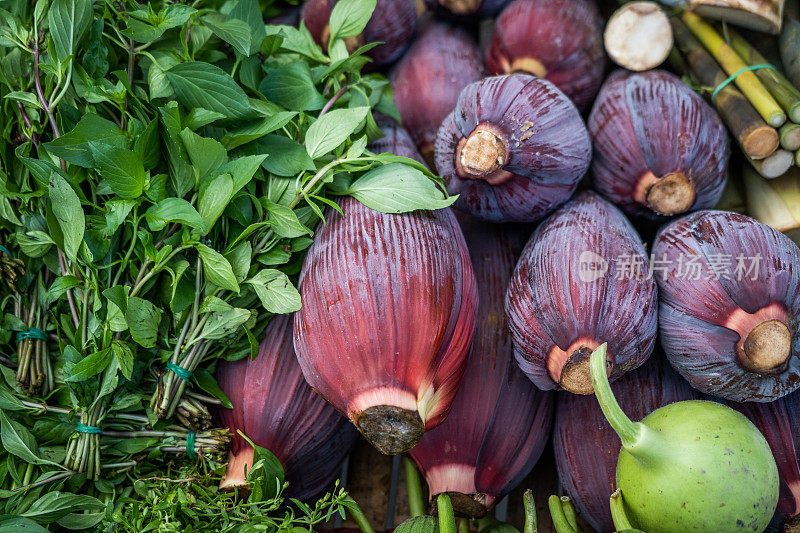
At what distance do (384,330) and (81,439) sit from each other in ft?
1.55

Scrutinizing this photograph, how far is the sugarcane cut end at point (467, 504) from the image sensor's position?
0.88 meters

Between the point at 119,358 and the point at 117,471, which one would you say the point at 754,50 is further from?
the point at 117,471

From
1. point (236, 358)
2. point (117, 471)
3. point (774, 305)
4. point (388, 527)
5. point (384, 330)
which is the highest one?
point (774, 305)

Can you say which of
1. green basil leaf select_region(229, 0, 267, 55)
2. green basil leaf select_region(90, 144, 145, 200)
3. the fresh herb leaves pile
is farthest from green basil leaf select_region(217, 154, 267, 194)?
green basil leaf select_region(229, 0, 267, 55)

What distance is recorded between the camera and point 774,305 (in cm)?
76

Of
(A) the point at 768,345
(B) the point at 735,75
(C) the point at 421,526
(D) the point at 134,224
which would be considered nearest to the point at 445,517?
(C) the point at 421,526

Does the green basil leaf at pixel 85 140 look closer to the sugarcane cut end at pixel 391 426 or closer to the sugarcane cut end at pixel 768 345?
the sugarcane cut end at pixel 391 426

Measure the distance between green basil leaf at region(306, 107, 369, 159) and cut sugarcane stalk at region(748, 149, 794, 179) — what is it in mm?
699

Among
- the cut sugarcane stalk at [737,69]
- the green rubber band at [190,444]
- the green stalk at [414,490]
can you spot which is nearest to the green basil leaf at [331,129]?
the green rubber band at [190,444]

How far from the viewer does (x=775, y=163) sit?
0.95 metres

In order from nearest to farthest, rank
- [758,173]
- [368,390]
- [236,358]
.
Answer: [368,390]
[236,358]
[758,173]

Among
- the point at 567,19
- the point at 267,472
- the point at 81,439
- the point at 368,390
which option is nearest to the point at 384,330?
the point at 368,390

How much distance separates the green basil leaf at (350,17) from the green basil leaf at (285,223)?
36 centimetres

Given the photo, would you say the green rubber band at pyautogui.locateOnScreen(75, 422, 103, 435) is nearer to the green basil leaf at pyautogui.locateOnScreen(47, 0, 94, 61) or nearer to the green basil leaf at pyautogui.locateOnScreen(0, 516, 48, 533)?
the green basil leaf at pyautogui.locateOnScreen(0, 516, 48, 533)
